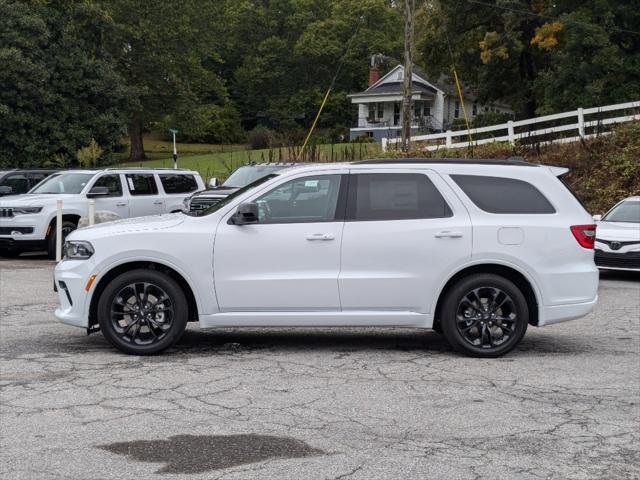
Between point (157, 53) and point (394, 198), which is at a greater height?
point (157, 53)

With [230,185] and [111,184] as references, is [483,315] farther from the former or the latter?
[111,184]

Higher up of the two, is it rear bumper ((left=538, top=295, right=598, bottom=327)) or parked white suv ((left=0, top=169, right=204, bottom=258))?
parked white suv ((left=0, top=169, right=204, bottom=258))

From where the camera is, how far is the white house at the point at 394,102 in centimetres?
7819

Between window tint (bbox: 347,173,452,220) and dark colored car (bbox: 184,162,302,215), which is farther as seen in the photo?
dark colored car (bbox: 184,162,302,215)

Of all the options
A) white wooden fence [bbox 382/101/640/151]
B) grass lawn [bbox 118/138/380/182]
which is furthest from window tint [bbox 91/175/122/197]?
white wooden fence [bbox 382/101/640/151]

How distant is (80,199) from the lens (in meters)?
18.8

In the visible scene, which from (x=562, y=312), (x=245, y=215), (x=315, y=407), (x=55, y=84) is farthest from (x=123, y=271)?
(x=55, y=84)

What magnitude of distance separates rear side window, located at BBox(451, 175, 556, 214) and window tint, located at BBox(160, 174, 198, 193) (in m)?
12.0

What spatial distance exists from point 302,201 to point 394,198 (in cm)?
90

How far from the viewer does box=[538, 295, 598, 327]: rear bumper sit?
876 centimetres

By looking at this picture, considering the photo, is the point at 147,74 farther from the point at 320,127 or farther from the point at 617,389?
the point at 617,389

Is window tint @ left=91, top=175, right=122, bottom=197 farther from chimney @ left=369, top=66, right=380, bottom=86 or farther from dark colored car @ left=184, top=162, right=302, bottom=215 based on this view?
chimney @ left=369, top=66, right=380, bottom=86

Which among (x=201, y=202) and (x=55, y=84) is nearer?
(x=201, y=202)

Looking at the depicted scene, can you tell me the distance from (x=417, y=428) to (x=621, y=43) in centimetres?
3748
